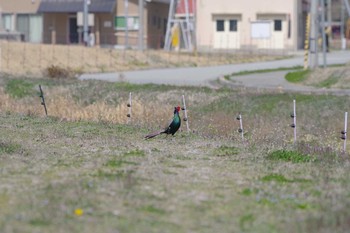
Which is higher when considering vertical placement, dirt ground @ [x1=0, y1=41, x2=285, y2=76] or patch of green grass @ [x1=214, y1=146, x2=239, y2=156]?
dirt ground @ [x1=0, y1=41, x2=285, y2=76]

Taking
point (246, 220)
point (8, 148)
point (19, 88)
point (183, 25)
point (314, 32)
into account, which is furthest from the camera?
point (183, 25)

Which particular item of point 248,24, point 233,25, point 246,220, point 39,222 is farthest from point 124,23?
point 39,222

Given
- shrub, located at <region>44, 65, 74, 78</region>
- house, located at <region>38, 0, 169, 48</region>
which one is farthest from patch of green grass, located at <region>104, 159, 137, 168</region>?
house, located at <region>38, 0, 169, 48</region>

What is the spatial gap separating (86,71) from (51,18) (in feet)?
80.9

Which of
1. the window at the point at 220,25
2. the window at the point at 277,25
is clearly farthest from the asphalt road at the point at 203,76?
the window at the point at 220,25

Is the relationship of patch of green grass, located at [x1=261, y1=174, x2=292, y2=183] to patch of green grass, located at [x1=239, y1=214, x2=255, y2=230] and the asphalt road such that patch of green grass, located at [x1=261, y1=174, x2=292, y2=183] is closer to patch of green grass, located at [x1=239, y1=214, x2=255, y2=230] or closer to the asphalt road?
patch of green grass, located at [x1=239, y1=214, x2=255, y2=230]

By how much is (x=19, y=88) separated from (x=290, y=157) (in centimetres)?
1873

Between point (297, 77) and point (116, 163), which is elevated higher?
point (297, 77)

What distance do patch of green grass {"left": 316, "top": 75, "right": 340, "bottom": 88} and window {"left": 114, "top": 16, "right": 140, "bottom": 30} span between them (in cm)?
3231

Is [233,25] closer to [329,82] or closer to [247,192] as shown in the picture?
[329,82]

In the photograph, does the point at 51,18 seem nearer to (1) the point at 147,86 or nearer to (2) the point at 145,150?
(1) the point at 147,86

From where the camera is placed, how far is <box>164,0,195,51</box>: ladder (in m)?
65.9

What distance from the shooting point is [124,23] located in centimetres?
6688

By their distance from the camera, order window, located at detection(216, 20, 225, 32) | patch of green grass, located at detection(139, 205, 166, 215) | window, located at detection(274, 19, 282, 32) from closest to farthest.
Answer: patch of green grass, located at detection(139, 205, 166, 215)
window, located at detection(274, 19, 282, 32)
window, located at detection(216, 20, 225, 32)
